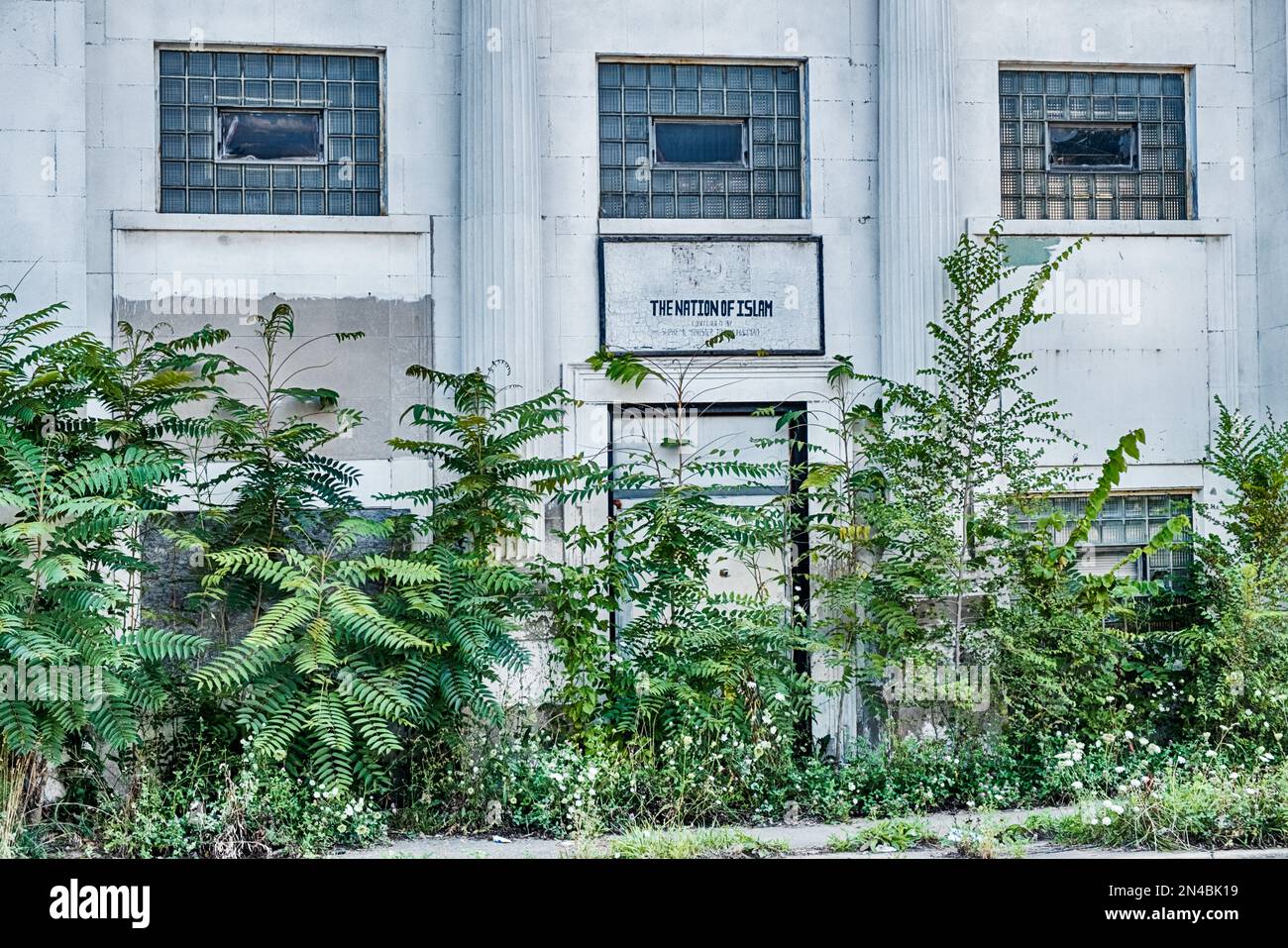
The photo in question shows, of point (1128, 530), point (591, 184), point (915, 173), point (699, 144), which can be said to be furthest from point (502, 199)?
point (1128, 530)

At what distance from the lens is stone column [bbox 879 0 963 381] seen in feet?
37.1

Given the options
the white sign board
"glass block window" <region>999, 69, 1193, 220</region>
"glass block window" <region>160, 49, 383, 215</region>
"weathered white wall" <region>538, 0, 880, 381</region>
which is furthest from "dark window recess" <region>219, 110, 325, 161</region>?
"glass block window" <region>999, 69, 1193, 220</region>

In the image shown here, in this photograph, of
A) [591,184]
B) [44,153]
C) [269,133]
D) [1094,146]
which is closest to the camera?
[44,153]

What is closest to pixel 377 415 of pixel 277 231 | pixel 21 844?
pixel 277 231

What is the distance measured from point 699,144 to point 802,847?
6.18 m

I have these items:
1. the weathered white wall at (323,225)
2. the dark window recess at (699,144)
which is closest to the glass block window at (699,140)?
the dark window recess at (699,144)

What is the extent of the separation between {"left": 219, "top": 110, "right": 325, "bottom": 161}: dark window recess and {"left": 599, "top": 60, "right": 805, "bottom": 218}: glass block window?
2468mm

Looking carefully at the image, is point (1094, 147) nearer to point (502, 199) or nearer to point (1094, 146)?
point (1094, 146)

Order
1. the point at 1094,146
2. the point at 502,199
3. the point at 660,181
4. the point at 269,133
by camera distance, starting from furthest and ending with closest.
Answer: the point at 1094,146, the point at 660,181, the point at 269,133, the point at 502,199

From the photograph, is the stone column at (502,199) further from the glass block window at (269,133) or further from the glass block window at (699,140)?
the glass block window at (269,133)

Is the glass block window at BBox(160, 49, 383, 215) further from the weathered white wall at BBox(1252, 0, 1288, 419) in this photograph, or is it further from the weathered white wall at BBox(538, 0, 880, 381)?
the weathered white wall at BBox(1252, 0, 1288, 419)

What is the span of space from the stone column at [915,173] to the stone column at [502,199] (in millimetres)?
3128

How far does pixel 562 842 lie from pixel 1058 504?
559cm

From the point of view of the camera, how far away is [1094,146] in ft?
39.4
